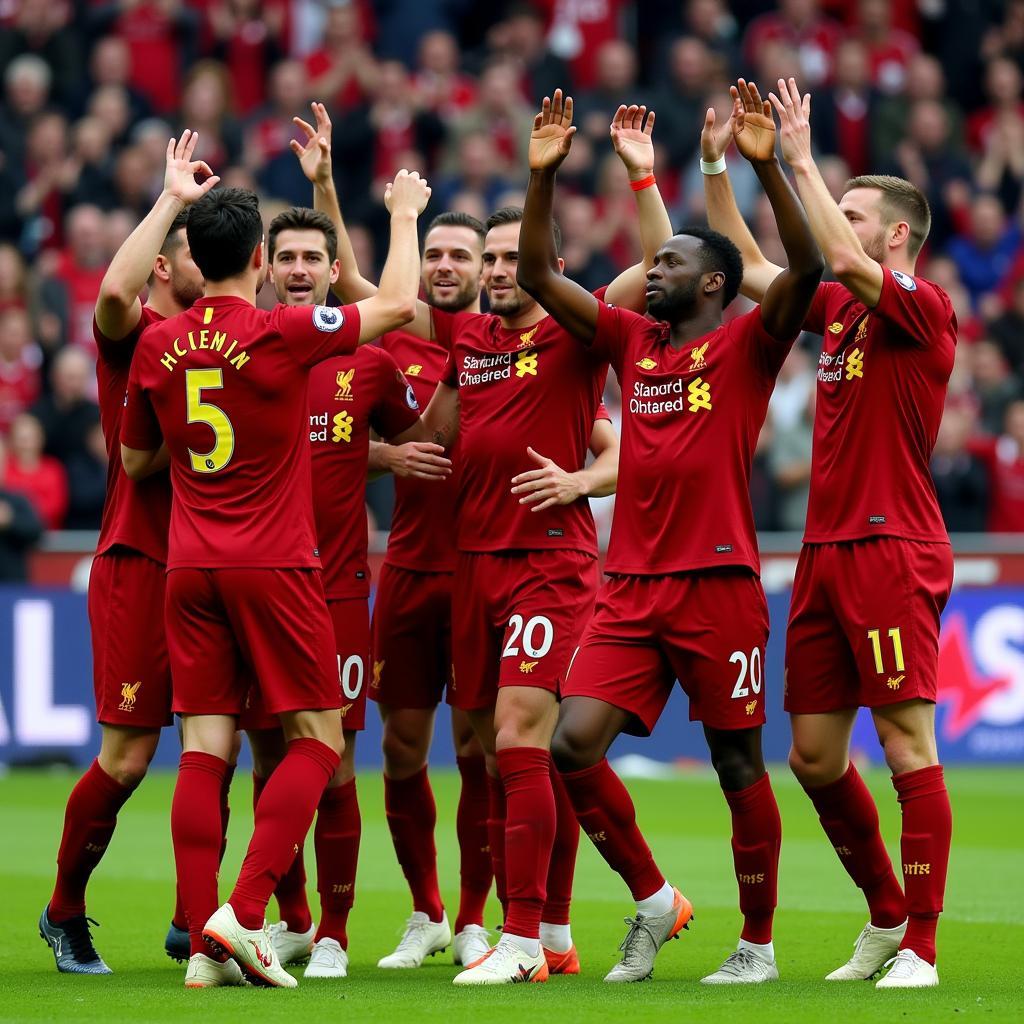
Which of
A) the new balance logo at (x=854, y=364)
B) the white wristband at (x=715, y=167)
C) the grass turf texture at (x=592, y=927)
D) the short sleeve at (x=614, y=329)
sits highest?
the white wristband at (x=715, y=167)

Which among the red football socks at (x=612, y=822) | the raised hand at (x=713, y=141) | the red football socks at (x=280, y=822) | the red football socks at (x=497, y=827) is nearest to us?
the red football socks at (x=280, y=822)

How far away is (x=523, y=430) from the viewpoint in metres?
8.30

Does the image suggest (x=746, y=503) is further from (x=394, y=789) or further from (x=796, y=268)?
(x=394, y=789)

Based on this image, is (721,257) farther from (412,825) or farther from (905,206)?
(412,825)

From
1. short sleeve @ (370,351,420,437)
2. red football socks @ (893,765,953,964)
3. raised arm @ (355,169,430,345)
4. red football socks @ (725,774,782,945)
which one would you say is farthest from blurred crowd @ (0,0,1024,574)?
red football socks @ (893,765,953,964)

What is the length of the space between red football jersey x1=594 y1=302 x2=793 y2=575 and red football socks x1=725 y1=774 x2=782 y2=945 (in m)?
0.87

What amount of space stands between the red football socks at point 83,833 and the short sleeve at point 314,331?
1823 millimetres

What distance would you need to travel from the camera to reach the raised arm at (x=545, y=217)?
25.7 feet

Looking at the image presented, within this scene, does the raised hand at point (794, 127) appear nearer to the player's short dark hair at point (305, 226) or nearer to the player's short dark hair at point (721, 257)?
the player's short dark hair at point (721, 257)

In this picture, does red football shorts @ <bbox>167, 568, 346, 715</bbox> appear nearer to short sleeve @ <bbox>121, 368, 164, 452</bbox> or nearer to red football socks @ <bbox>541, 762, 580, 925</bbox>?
short sleeve @ <bbox>121, 368, 164, 452</bbox>

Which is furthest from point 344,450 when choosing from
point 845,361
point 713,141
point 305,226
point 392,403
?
point 845,361

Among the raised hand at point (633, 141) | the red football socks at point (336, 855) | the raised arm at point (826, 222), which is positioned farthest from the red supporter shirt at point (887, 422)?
the red football socks at point (336, 855)

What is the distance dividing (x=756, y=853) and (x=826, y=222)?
233 centimetres

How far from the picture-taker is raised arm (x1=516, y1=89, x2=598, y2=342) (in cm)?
782
